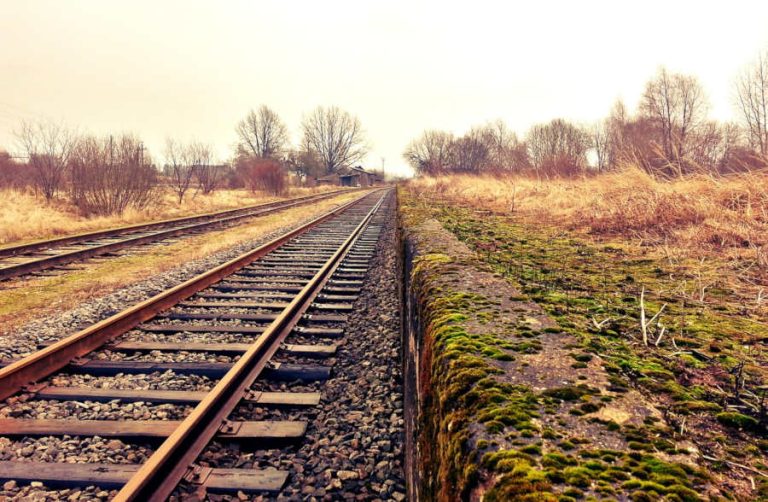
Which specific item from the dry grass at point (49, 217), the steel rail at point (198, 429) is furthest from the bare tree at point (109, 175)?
the steel rail at point (198, 429)

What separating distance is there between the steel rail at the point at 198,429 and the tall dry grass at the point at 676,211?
413cm

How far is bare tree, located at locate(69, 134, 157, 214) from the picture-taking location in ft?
53.8

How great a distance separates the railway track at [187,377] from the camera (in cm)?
223

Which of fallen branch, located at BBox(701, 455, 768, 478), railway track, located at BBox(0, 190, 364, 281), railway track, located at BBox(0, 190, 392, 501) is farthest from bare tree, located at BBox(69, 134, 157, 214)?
fallen branch, located at BBox(701, 455, 768, 478)

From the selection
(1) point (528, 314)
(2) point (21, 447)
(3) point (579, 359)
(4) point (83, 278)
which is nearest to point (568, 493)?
(3) point (579, 359)

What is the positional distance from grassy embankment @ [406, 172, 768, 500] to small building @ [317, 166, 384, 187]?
70.8 m

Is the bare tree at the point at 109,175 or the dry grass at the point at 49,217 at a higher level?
the bare tree at the point at 109,175

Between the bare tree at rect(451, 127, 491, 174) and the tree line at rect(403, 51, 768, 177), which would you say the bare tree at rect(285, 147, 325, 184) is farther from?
the bare tree at rect(451, 127, 491, 174)

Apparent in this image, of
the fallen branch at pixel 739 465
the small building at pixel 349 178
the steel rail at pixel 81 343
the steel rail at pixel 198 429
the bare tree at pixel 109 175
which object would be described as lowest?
the steel rail at pixel 198 429

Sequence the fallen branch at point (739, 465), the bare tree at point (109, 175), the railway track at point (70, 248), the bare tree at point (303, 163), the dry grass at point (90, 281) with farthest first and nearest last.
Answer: the bare tree at point (303, 163)
the bare tree at point (109, 175)
the railway track at point (70, 248)
the dry grass at point (90, 281)
the fallen branch at point (739, 465)

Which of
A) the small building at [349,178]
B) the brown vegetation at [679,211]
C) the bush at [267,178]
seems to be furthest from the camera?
the small building at [349,178]

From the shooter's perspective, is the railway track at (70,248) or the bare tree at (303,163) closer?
the railway track at (70,248)

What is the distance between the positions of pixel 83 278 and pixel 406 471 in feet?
23.7

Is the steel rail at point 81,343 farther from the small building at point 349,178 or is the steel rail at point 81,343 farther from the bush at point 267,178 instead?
the small building at point 349,178
